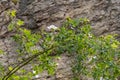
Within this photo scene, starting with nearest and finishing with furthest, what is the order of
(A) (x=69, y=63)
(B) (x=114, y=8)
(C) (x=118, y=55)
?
(C) (x=118, y=55) → (A) (x=69, y=63) → (B) (x=114, y=8)

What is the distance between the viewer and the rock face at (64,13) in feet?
34.4

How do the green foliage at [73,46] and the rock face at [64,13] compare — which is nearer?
the green foliage at [73,46]

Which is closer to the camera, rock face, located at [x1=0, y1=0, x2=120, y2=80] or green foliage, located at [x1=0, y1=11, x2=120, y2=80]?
green foliage, located at [x1=0, y1=11, x2=120, y2=80]

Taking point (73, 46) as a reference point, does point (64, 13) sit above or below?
below

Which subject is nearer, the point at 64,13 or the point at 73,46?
the point at 73,46

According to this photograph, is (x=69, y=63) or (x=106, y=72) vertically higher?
(x=106, y=72)

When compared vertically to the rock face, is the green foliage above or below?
above

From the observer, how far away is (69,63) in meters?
9.63

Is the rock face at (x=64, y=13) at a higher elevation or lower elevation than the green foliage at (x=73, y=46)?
lower

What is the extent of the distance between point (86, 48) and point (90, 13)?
494 centimetres

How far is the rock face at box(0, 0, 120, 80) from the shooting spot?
1049 centimetres

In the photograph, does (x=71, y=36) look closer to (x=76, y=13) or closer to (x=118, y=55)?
(x=118, y=55)

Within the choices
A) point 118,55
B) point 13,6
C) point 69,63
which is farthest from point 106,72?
point 13,6

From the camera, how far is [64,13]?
10.7m
